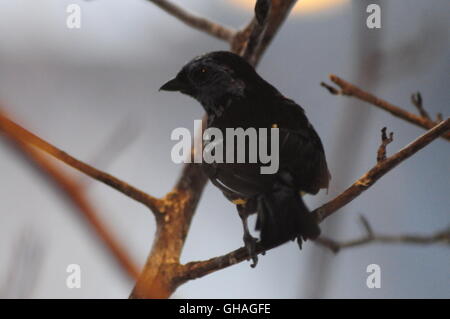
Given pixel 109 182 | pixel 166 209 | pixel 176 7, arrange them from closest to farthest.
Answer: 1. pixel 109 182
2. pixel 166 209
3. pixel 176 7

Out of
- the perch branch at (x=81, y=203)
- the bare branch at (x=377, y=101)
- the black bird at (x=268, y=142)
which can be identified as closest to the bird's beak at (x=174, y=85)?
the black bird at (x=268, y=142)

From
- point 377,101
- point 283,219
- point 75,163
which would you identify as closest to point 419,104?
point 377,101

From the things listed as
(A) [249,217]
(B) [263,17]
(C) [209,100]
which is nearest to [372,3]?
(B) [263,17]

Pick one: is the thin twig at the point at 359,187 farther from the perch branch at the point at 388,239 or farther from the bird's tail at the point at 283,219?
the perch branch at the point at 388,239

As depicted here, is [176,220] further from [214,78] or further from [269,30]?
[269,30]

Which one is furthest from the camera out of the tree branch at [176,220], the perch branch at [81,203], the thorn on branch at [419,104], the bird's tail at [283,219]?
the thorn on branch at [419,104]
